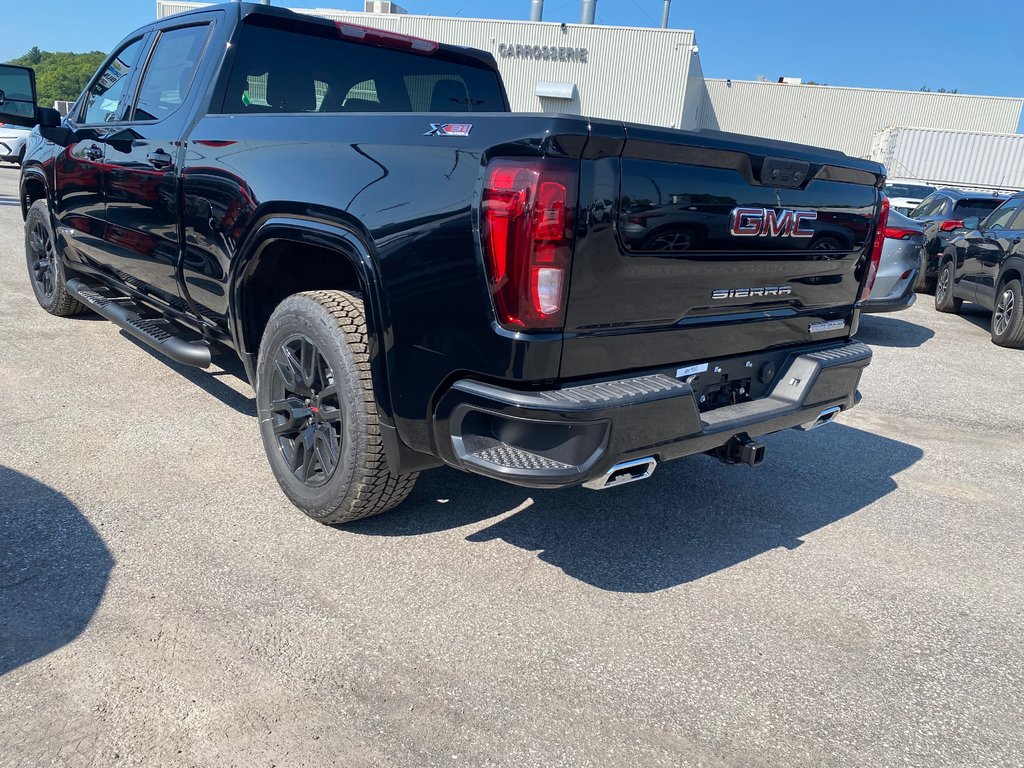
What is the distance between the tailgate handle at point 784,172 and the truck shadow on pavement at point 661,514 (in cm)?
148

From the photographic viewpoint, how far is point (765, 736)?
2205 mm

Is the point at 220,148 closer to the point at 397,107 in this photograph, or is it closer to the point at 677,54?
the point at 397,107

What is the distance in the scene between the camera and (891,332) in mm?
8680

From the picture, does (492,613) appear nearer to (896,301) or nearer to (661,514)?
(661,514)

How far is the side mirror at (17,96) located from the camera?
4473 millimetres

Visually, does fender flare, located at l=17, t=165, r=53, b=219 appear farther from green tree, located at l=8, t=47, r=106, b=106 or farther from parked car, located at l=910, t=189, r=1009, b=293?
green tree, located at l=8, t=47, r=106, b=106

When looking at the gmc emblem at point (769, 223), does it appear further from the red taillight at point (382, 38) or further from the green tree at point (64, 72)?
the green tree at point (64, 72)

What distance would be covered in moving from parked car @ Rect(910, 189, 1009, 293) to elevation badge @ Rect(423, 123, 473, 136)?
1015cm

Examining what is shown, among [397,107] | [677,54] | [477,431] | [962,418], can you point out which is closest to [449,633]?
[477,431]

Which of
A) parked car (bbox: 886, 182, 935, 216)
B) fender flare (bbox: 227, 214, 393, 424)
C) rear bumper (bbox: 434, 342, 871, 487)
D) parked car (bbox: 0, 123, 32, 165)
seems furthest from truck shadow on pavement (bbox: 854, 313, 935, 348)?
parked car (bbox: 0, 123, 32, 165)

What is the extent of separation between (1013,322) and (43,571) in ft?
28.4

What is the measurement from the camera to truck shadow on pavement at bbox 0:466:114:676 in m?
2.38

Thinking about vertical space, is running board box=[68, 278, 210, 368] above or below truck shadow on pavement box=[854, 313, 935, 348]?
above

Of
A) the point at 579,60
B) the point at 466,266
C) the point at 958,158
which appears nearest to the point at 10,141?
the point at 579,60
